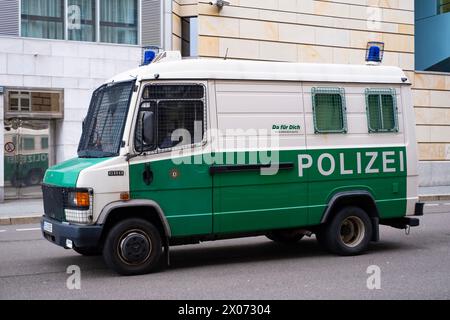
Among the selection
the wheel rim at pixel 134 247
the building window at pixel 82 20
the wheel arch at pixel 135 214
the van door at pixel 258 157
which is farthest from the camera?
the building window at pixel 82 20

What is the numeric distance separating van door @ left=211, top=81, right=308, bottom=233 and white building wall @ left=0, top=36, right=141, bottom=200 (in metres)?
11.4

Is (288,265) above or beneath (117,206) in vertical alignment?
beneath

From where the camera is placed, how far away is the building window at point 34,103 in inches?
739

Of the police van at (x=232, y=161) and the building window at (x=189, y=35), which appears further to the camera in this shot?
the building window at (x=189, y=35)

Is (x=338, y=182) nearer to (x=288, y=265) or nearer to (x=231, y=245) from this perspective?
(x=288, y=265)

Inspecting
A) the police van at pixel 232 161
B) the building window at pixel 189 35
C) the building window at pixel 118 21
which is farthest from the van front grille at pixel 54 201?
the building window at pixel 189 35

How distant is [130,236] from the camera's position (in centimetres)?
824

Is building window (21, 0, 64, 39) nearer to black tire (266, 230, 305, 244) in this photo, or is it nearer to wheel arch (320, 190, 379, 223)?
black tire (266, 230, 305, 244)

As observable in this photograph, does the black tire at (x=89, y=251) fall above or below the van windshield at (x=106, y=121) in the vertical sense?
below

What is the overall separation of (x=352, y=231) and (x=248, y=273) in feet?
7.32

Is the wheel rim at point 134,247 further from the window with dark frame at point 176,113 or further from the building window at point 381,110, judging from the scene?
the building window at point 381,110

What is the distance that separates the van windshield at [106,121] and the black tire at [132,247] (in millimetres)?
962
